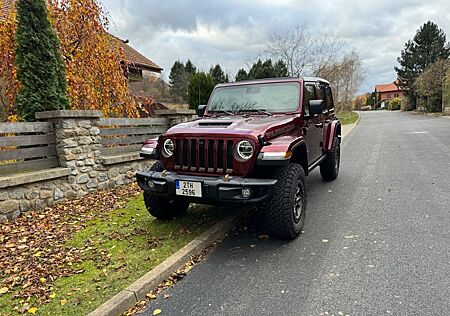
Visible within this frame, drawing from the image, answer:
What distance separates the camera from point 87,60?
8.34m

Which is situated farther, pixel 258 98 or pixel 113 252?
pixel 258 98

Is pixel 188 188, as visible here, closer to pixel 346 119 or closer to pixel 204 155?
pixel 204 155

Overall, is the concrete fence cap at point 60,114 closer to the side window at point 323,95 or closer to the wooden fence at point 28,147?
the wooden fence at point 28,147

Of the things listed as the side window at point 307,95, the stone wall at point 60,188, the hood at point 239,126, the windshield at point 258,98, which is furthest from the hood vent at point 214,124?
the stone wall at point 60,188

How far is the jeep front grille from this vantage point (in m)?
3.67

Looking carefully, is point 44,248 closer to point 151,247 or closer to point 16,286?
point 16,286

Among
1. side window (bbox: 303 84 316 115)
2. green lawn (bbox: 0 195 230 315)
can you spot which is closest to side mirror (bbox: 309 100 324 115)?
side window (bbox: 303 84 316 115)

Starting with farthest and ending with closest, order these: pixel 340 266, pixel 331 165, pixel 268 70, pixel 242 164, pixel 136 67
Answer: pixel 268 70
pixel 136 67
pixel 331 165
pixel 242 164
pixel 340 266

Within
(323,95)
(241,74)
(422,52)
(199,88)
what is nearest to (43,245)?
(323,95)

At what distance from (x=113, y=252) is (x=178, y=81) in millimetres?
47958

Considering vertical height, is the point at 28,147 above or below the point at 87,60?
below

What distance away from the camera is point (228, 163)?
12.1ft

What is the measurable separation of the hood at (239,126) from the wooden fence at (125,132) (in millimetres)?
3111

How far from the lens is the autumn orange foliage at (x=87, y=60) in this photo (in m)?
7.79
